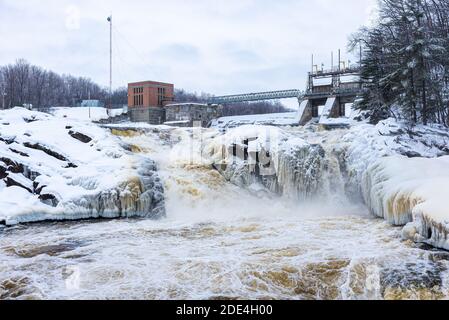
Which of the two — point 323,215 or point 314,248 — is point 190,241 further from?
point 323,215

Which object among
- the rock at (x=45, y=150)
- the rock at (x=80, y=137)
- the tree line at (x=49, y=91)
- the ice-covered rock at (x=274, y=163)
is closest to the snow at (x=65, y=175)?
the rock at (x=45, y=150)

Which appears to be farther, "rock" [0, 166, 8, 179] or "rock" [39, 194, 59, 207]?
"rock" [0, 166, 8, 179]

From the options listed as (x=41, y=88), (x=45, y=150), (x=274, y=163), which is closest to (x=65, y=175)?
(x=45, y=150)

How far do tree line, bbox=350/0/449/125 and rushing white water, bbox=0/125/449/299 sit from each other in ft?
30.2

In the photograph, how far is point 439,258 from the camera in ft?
29.0

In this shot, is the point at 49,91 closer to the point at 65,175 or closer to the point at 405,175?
the point at 65,175

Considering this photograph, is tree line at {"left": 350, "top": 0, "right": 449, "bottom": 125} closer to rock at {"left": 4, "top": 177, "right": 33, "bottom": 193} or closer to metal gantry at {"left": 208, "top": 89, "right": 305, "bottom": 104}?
metal gantry at {"left": 208, "top": 89, "right": 305, "bottom": 104}

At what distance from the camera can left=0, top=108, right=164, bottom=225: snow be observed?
13.8 metres

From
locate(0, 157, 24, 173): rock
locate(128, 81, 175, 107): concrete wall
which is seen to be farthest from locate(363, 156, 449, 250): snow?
locate(128, 81, 175, 107): concrete wall

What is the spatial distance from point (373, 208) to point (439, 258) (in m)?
5.52

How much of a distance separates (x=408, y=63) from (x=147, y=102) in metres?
21.8

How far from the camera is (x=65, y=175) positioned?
1516 centimetres

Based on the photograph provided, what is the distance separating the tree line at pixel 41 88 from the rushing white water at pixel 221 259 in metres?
35.6
